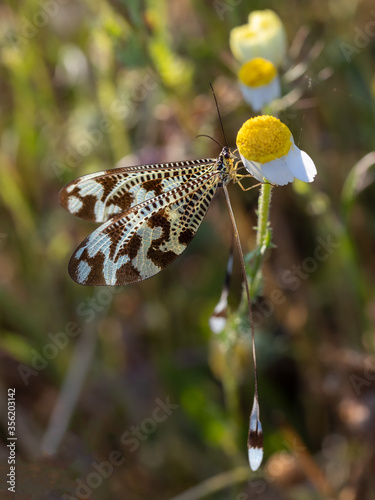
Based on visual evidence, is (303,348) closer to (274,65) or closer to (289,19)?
(274,65)

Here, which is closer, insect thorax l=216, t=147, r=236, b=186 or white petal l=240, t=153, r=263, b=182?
white petal l=240, t=153, r=263, b=182

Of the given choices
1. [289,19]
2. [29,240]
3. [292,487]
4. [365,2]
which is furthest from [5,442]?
[365,2]

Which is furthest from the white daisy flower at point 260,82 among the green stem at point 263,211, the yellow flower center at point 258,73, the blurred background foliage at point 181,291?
the green stem at point 263,211

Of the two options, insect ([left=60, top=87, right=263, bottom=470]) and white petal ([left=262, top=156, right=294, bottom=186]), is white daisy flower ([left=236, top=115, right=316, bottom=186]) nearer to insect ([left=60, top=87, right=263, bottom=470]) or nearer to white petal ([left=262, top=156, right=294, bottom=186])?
white petal ([left=262, top=156, right=294, bottom=186])

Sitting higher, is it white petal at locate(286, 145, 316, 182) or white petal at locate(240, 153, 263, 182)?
white petal at locate(240, 153, 263, 182)

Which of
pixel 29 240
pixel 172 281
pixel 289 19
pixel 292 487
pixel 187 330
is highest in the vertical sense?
pixel 289 19

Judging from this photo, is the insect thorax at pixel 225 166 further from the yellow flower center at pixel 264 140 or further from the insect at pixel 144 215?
the yellow flower center at pixel 264 140

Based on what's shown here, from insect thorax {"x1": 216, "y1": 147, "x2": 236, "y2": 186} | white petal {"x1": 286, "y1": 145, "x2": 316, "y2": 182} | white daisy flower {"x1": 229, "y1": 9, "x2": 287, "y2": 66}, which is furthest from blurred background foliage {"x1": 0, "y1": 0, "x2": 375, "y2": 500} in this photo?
white petal {"x1": 286, "y1": 145, "x2": 316, "y2": 182}
